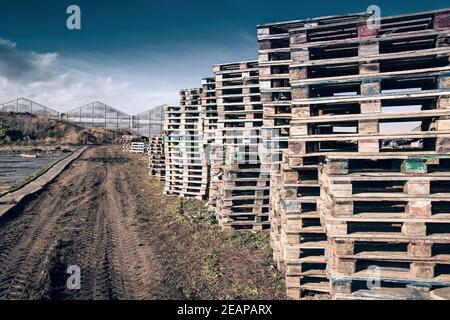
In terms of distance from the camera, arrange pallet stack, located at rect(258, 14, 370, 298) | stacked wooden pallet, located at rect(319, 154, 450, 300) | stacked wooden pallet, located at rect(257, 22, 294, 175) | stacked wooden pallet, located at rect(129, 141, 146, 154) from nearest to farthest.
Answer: stacked wooden pallet, located at rect(319, 154, 450, 300) < pallet stack, located at rect(258, 14, 370, 298) < stacked wooden pallet, located at rect(257, 22, 294, 175) < stacked wooden pallet, located at rect(129, 141, 146, 154)

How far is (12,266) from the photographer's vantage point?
18.1 ft

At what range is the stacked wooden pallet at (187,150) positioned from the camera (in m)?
10.7

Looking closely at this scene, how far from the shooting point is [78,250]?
248 inches

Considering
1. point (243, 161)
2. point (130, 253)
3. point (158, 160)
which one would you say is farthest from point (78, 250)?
point (158, 160)

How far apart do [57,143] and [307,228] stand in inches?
1601

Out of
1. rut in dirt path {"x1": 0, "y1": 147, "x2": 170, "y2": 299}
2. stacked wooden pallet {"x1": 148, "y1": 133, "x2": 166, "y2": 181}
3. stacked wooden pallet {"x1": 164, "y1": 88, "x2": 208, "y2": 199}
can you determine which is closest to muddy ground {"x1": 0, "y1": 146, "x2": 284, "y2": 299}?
rut in dirt path {"x1": 0, "y1": 147, "x2": 170, "y2": 299}

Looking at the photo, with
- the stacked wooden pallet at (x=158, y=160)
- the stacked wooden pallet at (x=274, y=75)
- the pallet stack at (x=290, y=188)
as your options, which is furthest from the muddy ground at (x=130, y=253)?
the stacked wooden pallet at (x=158, y=160)

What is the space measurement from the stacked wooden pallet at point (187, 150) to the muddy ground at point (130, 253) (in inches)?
32.6

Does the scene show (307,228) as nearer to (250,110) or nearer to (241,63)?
(250,110)

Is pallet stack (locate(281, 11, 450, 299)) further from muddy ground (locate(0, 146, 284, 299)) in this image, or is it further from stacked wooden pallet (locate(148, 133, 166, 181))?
stacked wooden pallet (locate(148, 133, 166, 181))

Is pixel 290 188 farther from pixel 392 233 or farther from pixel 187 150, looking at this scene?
pixel 187 150

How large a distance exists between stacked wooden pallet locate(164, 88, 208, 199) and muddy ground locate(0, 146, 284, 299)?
0.83 m

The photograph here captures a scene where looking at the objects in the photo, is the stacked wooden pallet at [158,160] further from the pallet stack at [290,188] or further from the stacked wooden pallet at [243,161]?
the pallet stack at [290,188]

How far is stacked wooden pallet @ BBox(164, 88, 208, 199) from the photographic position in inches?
422
